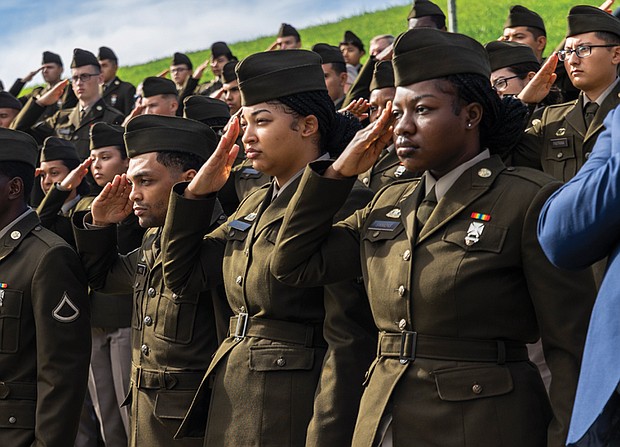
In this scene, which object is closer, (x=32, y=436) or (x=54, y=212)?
(x=32, y=436)

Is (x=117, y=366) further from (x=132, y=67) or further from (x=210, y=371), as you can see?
(x=132, y=67)

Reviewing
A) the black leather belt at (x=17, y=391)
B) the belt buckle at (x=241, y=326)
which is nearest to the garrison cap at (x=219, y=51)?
the black leather belt at (x=17, y=391)

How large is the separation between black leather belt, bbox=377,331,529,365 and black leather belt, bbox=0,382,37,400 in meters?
2.19

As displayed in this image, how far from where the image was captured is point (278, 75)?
14.8 feet

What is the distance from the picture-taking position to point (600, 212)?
8.14 ft

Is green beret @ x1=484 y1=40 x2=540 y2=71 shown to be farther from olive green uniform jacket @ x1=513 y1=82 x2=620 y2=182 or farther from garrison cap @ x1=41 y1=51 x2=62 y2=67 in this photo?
garrison cap @ x1=41 y1=51 x2=62 y2=67

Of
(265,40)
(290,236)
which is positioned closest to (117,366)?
(290,236)

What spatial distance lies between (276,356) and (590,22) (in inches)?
129

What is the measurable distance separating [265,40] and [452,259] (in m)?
27.7

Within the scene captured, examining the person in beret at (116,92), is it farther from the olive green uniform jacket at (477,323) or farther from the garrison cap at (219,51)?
the olive green uniform jacket at (477,323)

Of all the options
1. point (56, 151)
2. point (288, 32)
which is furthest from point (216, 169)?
point (288, 32)

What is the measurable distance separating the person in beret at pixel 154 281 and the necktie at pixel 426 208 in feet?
5.03

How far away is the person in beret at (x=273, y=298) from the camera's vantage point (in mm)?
4152

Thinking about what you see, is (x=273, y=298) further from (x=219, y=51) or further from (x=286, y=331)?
(x=219, y=51)
